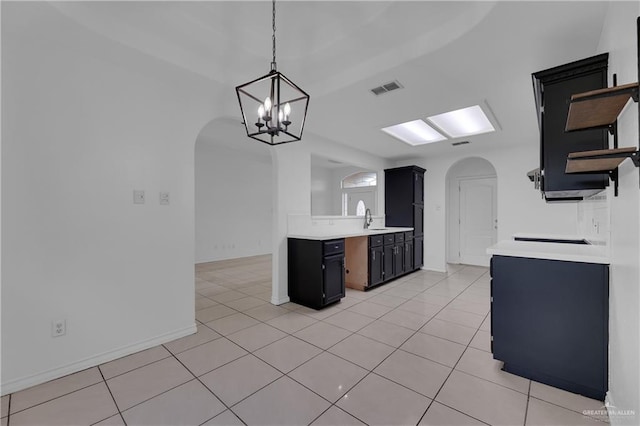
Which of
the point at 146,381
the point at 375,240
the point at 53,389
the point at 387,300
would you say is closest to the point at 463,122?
the point at 375,240

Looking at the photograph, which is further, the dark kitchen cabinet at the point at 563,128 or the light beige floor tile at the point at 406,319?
the light beige floor tile at the point at 406,319

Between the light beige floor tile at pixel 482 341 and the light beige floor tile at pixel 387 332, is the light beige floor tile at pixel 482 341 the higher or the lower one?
the higher one

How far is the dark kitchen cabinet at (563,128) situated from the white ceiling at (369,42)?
33 centimetres

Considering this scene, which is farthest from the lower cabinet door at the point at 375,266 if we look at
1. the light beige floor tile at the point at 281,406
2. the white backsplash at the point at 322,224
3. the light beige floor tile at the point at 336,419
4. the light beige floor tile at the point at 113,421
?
the light beige floor tile at the point at 113,421

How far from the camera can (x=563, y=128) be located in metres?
1.84

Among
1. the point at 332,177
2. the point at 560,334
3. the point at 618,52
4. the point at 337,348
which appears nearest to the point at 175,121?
the point at 337,348

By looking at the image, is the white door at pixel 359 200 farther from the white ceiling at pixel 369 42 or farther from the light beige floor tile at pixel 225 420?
the light beige floor tile at pixel 225 420

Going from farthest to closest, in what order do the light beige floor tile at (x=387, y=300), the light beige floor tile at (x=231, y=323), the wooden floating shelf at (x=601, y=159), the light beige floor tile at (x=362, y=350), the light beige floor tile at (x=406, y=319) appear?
the light beige floor tile at (x=387, y=300), the light beige floor tile at (x=406, y=319), the light beige floor tile at (x=231, y=323), the light beige floor tile at (x=362, y=350), the wooden floating shelf at (x=601, y=159)

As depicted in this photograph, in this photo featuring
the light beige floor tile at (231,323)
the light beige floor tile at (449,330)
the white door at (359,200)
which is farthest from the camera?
the white door at (359,200)

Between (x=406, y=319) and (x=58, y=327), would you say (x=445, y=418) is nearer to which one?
(x=406, y=319)

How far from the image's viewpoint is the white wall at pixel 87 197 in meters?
1.84

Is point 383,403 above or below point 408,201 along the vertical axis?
below

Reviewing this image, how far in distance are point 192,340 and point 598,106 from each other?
10.6ft

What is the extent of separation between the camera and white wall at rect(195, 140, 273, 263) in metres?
6.37
